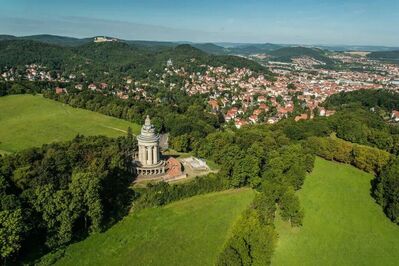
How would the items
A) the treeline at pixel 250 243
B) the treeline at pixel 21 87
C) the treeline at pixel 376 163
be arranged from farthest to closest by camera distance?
1. the treeline at pixel 21 87
2. the treeline at pixel 376 163
3. the treeline at pixel 250 243

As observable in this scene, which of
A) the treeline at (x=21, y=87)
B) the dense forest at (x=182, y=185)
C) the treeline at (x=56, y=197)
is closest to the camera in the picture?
the treeline at (x=56, y=197)

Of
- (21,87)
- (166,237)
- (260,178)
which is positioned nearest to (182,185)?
(166,237)

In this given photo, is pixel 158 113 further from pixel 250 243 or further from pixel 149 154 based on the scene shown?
pixel 250 243

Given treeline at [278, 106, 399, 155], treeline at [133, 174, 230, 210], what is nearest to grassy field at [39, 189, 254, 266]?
treeline at [133, 174, 230, 210]

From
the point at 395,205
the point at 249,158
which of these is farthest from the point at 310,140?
the point at 395,205

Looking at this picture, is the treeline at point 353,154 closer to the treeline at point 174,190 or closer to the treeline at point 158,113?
the treeline at point 158,113

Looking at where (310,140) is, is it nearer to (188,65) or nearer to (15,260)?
(15,260)

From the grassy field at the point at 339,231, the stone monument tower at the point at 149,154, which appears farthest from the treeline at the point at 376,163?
the stone monument tower at the point at 149,154

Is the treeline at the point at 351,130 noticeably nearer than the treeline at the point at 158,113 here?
Yes
